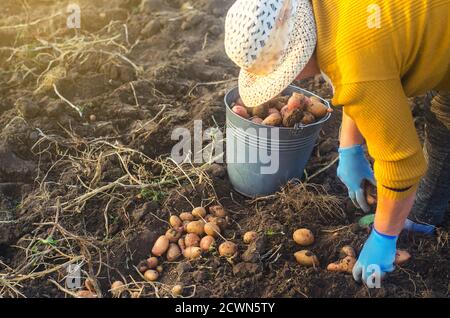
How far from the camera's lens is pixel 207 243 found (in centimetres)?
229

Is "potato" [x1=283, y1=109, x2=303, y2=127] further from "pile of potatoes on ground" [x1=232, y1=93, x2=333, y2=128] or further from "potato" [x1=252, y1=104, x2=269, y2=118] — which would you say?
"potato" [x1=252, y1=104, x2=269, y2=118]

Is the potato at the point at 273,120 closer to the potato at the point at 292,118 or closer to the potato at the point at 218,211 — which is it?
the potato at the point at 292,118

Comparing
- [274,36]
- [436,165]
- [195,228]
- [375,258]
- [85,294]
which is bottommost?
[85,294]

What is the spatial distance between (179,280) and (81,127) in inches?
46.5

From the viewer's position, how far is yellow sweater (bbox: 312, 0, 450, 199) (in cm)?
157

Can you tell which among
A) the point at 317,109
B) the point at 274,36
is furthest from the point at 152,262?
the point at 274,36

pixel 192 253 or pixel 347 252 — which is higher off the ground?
pixel 347 252

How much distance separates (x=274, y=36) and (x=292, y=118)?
704 mm

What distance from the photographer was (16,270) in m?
2.20

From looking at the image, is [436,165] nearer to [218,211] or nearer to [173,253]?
[218,211]
